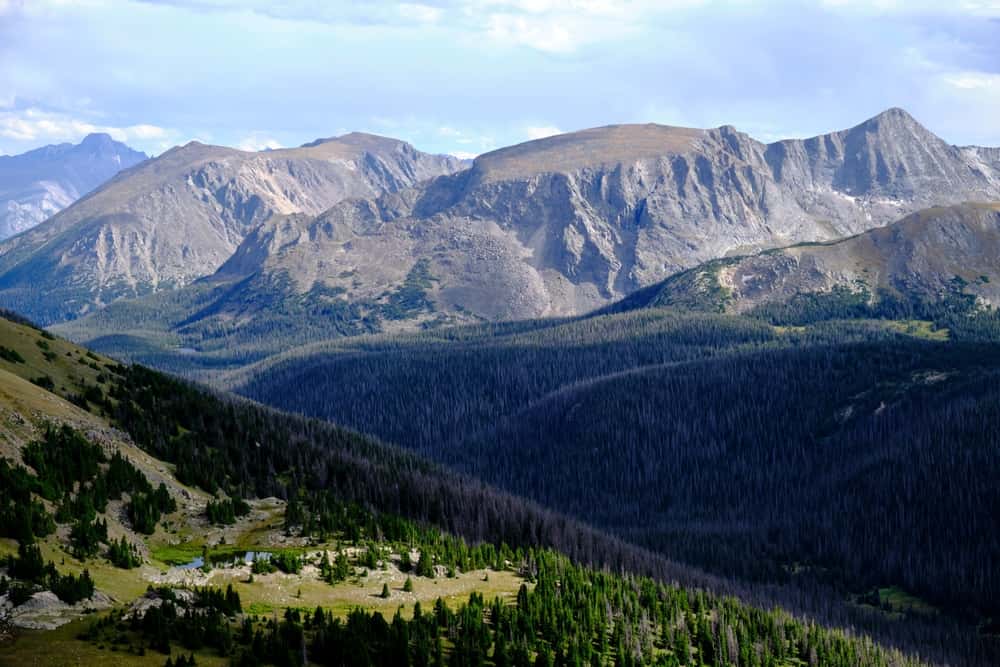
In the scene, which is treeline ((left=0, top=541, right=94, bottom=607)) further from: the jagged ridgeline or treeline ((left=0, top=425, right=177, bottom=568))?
treeline ((left=0, top=425, right=177, bottom=568))

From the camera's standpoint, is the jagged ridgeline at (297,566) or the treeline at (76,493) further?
the treeline at (76,493)

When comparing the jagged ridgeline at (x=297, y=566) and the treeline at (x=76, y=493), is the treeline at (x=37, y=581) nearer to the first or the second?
the jagged ridgeline at (x=297, y=566)

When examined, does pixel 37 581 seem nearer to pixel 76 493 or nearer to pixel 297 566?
pixel 297 566

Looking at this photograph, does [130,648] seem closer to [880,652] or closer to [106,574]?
[106,574]

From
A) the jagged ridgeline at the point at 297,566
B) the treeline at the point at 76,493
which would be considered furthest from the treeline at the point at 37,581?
the treeline at the point at 76,493

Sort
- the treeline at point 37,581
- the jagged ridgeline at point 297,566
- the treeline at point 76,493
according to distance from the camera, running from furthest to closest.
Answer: the treeline at point 76,493
the jagged ridgeline at point 297,566
the treeline at point 37,581

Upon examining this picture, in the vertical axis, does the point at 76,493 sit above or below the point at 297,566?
above

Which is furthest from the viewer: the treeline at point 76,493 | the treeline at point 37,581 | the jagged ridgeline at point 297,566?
the treeline at point 76,493

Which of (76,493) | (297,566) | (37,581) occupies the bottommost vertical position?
(297,566)

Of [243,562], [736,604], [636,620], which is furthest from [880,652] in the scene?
[243,562]

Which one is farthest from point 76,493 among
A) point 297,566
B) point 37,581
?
point 37,581
